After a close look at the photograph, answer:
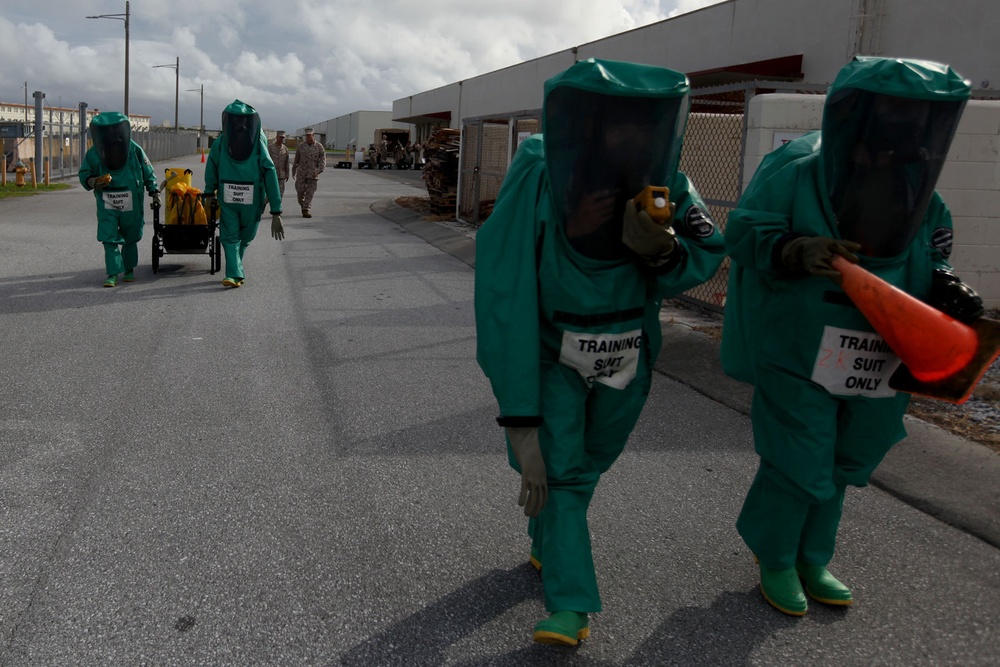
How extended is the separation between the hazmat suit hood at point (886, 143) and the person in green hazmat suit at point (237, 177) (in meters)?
8.09

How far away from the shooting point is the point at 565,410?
305cm

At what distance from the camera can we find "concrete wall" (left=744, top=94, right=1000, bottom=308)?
8281 millimetres

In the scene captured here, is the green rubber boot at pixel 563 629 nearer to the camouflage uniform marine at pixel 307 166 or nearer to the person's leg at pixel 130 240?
the person's leg at pixel 130 240

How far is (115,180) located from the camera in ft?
33.2

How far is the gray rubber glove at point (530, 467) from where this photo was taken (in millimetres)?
2891

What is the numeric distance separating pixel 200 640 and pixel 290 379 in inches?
139

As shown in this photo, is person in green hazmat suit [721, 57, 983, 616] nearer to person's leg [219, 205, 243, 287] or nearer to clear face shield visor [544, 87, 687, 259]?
clear face shield visor [544, 87, 687, 259]

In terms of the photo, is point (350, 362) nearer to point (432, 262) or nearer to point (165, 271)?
point (165, 271)

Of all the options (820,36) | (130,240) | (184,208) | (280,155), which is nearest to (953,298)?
(130,240)

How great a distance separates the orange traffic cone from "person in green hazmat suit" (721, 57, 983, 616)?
0.09 m

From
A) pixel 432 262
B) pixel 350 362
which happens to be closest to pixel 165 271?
pixel 432 262

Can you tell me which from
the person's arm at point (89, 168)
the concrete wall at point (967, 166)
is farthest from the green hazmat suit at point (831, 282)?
the person's arm at point (89, 168)

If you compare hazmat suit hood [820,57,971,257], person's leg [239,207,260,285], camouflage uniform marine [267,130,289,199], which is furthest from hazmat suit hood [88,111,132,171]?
camouflage uniform marine [267,130,289,199]

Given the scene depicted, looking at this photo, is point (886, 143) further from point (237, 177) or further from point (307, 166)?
point (307, 166)
